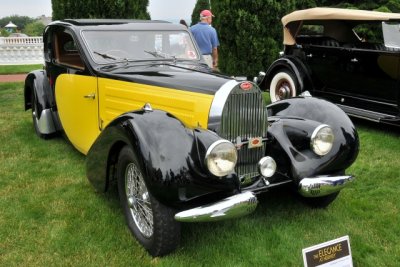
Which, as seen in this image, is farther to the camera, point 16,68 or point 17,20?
point 17,20

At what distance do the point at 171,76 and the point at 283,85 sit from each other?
14.0 feet

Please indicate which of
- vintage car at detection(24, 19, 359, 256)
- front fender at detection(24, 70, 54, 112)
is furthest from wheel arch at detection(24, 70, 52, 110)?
vintage car at detection(24, 19, 359, 256)

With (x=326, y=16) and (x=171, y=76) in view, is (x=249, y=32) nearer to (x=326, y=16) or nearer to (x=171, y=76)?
(x=326, y=16)

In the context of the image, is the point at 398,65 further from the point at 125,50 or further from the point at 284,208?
the point at 125,50

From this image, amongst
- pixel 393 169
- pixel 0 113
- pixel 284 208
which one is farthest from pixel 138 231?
pixel 0 113

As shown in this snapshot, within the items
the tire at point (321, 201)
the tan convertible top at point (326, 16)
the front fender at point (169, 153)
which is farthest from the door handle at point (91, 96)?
the tan convertible top at point (326, 16)

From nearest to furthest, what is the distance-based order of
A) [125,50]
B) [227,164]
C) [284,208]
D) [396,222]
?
[227,164] < [396,222] < [284,208] < [125,50]

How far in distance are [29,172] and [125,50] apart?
1635 millimetres

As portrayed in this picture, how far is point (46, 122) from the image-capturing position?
5.29m

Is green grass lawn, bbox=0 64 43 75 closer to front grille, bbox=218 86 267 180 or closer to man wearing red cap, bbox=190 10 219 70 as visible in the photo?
man wearing red cap, bbox=190 10 219 70

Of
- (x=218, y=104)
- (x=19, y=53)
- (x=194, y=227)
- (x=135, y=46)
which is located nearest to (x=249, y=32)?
(x=135, y=46)

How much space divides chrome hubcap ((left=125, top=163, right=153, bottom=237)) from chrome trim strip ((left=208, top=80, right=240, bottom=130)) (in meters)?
0.62

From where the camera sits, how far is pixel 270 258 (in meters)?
2.82

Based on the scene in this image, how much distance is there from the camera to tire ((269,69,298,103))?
279 inches
